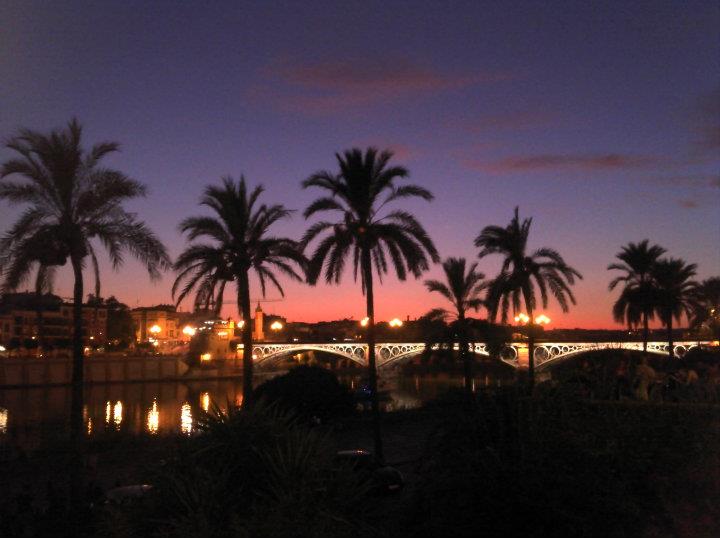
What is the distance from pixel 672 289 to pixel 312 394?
2480 centimetres

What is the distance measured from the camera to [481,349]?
208ft

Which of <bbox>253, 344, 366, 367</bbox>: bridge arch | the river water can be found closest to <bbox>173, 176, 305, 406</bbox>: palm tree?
the river water

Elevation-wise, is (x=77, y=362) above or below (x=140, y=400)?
above

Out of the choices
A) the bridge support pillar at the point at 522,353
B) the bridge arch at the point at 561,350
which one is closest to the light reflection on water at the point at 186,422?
the bridge support pillar at the point at 522,353

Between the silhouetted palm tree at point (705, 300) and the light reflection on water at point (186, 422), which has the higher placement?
the silhouetted palm tree at point (705, 300)

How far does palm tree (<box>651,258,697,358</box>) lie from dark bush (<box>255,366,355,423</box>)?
2103 centimetres

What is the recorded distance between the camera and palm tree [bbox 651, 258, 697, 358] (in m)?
41.3

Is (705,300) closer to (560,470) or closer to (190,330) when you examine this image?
(560,470)

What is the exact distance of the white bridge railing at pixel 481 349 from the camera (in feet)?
199

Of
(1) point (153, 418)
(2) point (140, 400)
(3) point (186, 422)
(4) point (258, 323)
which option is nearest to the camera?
(3) point (186, 422)

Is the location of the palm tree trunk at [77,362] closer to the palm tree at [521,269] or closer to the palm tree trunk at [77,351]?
the palm tree trunk at [77,351]

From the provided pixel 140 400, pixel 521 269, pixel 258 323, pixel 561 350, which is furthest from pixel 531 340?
pixel 258 323

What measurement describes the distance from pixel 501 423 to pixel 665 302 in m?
37.3

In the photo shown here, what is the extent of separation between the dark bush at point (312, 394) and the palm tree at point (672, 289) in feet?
69.0
